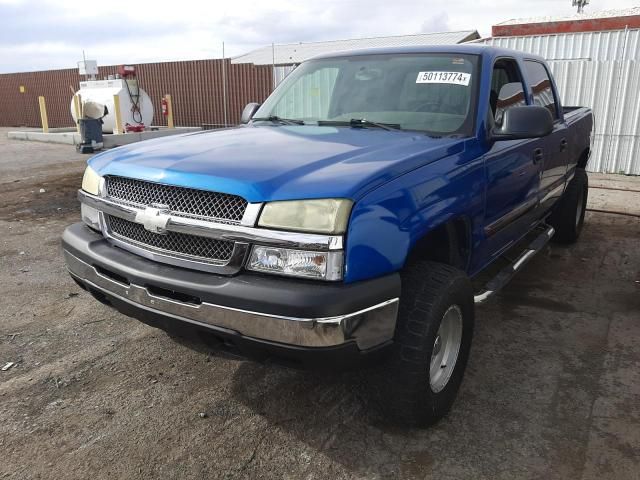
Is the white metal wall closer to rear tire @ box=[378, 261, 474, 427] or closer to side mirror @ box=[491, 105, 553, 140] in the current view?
side mirror @ box=[491, 105, 553, 140]

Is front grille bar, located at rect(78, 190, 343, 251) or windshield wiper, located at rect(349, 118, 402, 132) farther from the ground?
windshield wiper, located at rect(349, 118, 402, 132)

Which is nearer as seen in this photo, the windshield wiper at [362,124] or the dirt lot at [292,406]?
the dirt lot at [292,406]

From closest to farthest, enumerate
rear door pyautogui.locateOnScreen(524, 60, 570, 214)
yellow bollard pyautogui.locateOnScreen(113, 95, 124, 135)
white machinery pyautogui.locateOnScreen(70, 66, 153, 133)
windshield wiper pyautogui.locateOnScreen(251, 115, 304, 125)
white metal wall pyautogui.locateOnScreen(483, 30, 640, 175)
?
windshield wiper pyautogui.locateOnScreen(251, 115, 304, 125) < rear door pyautogui.locateOnScreen(524, 60, 570, 214) < white metal wall pyautogui.locateOnScreen(483, 30, 640, 175) < yellow bollard pyautogui.locateOnScreen(113, 95, 124, 135) < white machinery pyautogui.locateOnScreen(70, 66, 153, 133)

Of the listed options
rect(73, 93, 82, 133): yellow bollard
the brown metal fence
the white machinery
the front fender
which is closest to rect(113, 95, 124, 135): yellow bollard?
the white machinery

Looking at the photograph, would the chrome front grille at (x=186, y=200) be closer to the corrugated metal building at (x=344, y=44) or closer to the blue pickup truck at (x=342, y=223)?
the blue pickup truck at (x=342, y=223)

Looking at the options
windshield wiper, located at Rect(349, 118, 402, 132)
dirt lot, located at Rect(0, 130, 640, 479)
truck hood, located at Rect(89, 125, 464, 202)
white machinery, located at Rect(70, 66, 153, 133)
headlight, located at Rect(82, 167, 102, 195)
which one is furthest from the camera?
white machinery, located at Rect(70, 66, 153, 133)

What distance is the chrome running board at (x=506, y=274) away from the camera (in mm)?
3245

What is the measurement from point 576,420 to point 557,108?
120 inches

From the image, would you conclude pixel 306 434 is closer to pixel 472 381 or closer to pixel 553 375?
pixel 472 381

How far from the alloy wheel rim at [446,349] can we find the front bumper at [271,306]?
56 cm

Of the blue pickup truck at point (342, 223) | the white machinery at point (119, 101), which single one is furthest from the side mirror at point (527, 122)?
the white machinery at point (119, 101)

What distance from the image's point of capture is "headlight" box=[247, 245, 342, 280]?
204 cm

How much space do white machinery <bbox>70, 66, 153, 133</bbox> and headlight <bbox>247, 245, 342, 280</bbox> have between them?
14.9 m

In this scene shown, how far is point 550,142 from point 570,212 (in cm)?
171
